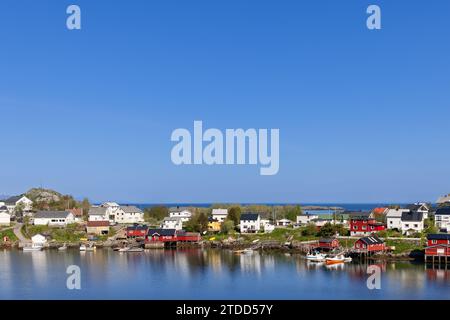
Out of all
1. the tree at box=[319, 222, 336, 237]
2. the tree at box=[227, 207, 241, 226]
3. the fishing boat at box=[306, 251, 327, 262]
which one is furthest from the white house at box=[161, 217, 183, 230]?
the fishing boat at box=[306, 251, 327, 262]

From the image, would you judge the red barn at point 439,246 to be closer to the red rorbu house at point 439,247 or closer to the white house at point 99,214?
the red rorbu house at point 439,247

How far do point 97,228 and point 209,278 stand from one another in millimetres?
21645

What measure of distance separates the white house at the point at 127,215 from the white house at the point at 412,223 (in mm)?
26033

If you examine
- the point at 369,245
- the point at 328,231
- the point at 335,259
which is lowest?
the point at 335,259

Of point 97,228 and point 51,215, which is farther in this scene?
point 51,215

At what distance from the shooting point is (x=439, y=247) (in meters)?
28.4

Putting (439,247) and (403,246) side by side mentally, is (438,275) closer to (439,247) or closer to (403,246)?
(439,247)

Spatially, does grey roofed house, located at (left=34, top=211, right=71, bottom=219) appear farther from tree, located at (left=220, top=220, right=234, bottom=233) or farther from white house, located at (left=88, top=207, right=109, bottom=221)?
tree, located at (left=220, top=220, right=234, bottom=233)

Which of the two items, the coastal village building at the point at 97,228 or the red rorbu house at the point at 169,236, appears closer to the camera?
the red rorbu house at the point at 169,236

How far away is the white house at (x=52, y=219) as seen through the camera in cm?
4456

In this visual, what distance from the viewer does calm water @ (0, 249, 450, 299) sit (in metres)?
19.8

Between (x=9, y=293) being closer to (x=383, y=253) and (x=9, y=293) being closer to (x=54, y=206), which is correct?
(x=383, y=253)

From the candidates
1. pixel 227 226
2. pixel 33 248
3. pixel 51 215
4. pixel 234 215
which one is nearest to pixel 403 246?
pixel 227 226

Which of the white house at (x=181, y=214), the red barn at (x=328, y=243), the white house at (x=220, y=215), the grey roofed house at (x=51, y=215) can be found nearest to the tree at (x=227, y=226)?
the white house at (x=220, y=215)
